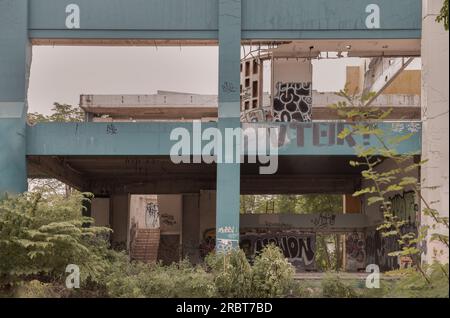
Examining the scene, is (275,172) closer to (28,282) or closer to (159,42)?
(159,42)

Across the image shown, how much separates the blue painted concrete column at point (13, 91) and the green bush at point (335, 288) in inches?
437

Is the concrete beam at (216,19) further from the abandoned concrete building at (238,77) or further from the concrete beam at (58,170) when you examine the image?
the concrete beam at (58,170)

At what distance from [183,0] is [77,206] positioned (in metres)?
8.28

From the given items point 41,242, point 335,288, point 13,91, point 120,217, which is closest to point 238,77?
point 13,91

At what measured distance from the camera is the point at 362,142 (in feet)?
73.1

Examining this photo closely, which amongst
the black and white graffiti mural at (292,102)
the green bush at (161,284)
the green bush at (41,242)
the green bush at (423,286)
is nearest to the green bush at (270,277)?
the green bush at (161,284)

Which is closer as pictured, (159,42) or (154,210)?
(159,42)

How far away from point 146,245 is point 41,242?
2729cm

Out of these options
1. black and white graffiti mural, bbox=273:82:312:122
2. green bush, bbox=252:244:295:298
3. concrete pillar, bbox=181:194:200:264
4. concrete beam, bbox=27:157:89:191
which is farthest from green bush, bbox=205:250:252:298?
concrete pillar, bbox=181:194:200:264

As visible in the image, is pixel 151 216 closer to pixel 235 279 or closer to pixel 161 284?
pixel 161 284

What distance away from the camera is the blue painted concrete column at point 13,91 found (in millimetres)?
22047

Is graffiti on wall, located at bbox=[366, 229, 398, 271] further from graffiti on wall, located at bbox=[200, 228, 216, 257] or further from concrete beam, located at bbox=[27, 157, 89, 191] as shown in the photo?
concrete beam, located at bbox=[27, 157, 89, 191]

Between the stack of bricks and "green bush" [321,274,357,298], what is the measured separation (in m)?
25.1
